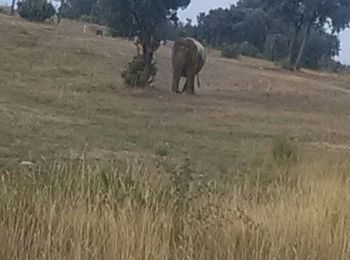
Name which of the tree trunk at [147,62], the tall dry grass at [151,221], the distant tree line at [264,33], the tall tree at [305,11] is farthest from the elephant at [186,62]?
the distant tree line at [264,33]

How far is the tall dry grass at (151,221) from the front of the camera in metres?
5.68

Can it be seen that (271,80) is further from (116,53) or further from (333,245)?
(333,245)

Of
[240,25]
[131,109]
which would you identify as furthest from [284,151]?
[240,25]

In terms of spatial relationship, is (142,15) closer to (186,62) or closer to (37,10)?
(186,62)

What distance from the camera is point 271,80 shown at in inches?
1401

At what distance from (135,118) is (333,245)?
11659mm

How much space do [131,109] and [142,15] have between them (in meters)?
11.8

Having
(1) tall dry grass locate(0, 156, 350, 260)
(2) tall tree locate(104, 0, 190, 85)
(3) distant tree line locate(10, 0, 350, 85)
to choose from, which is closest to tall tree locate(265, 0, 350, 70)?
(3) distant tree line locate(10, 0, 350, 85)

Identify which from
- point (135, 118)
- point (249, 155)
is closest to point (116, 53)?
point (135, 118)

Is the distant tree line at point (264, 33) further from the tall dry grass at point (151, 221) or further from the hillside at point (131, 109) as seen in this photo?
the tall dry grass at point (151, 221)

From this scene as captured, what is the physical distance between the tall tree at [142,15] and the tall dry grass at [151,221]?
69.7ft

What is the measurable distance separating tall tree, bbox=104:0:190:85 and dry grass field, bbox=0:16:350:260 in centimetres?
245

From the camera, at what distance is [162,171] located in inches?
371

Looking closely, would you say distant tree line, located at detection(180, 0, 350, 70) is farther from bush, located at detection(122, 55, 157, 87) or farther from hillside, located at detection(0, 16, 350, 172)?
bush, located at detection(122, 55, 157, 87)
